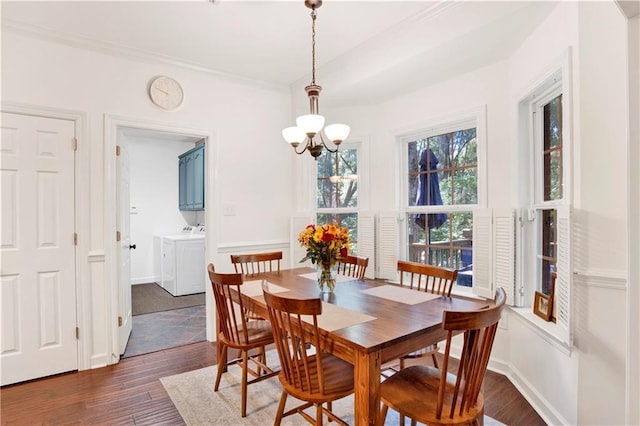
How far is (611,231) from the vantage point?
1.74m

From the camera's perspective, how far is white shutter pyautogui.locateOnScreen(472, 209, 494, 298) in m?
2.83

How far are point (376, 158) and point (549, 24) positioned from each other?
1835 mm

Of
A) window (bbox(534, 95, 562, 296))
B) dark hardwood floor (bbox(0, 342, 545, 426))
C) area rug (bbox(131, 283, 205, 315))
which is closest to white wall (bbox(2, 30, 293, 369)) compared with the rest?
dark hardwood floor (bbox(0, 342, 545, 426))

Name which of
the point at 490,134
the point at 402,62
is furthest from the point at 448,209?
the point at 402,62

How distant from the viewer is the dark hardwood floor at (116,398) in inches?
85.0

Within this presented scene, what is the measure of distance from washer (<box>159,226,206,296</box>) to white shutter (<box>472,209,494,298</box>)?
376cm

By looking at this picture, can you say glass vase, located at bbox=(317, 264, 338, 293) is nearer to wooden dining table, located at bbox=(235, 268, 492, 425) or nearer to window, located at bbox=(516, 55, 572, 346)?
wooden dining table, located at bbox=(235, 268, 492, 425)

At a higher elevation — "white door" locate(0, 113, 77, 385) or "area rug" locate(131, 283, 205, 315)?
"white door" locate(0, 113, 77, 385)

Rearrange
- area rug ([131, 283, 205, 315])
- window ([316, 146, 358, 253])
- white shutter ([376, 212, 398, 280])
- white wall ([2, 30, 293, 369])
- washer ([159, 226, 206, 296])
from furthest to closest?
washer ([159, 226, 206, 296]) → area rug ([131, 283, 205, 315]) → window ([316, 146, 358, 253]) → white shutter ([376, 212, 398, 280]) → white wall ([2, 30, 293, 369])

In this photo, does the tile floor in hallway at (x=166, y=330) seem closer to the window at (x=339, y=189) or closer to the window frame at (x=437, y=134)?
the window at (x=339, y=189)

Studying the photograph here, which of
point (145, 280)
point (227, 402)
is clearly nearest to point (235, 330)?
point (227, 402)

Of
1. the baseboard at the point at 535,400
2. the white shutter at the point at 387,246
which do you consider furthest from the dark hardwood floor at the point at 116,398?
the white shutter at the point at 387,246

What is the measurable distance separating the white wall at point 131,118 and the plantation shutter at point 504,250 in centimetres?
219

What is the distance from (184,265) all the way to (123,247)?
81.3 inches
